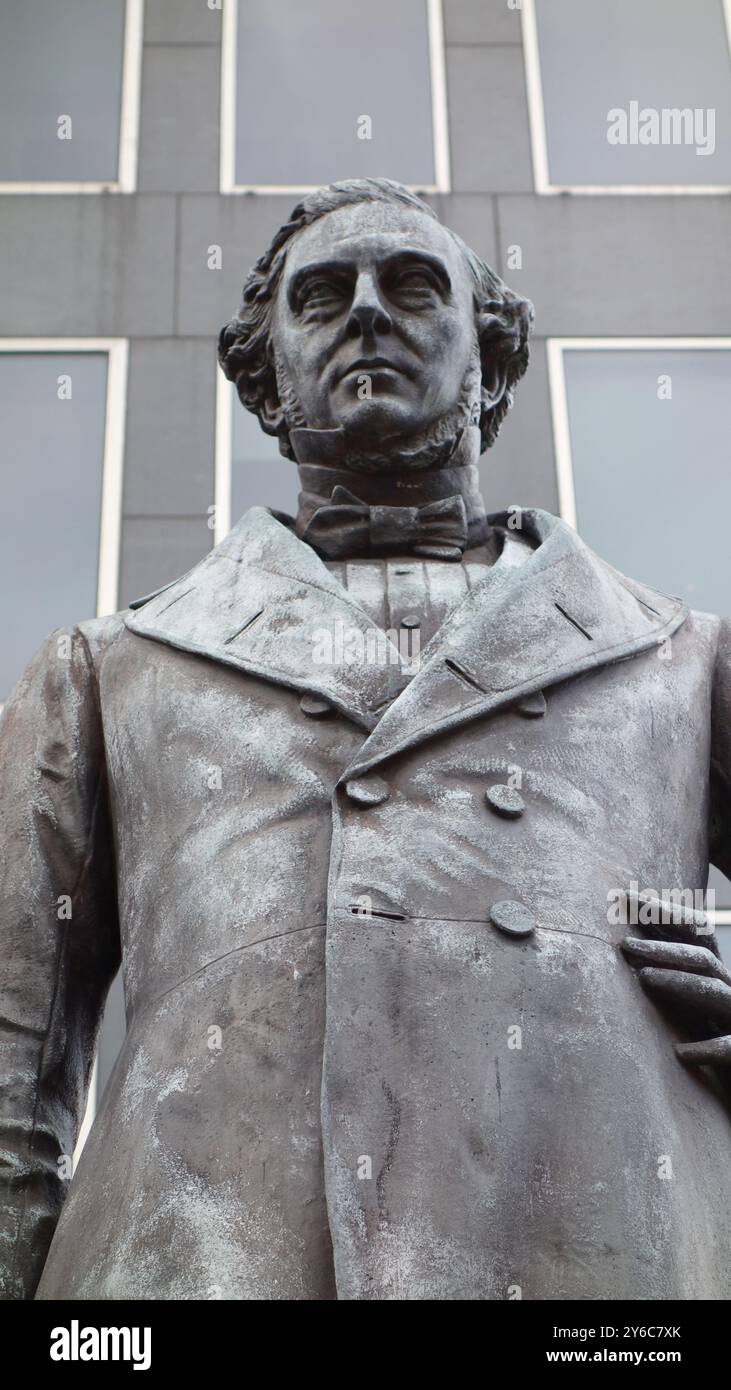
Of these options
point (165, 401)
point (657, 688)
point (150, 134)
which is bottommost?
point (657, 688)

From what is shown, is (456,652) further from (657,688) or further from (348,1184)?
(348,1184)

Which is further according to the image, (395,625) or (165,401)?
(165,401)

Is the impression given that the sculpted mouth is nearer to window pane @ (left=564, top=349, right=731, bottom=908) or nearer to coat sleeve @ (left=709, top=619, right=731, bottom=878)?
coat sleeve @ (left=709, top=619, right=731, bottom=878)

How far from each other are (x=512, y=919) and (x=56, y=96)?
28.1 ft

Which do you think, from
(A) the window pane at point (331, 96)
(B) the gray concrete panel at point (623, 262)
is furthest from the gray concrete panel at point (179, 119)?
(B) the gray concrete panel at point (623, 262)

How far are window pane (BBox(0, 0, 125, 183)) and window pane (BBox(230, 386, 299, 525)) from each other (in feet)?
6.44

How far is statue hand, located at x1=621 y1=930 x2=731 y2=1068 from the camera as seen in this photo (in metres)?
3.99

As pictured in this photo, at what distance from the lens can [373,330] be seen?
5020mm

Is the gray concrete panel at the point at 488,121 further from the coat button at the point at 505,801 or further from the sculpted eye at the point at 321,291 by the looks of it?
the coat button at the point at 505,801

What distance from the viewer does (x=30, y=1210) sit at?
165 inches

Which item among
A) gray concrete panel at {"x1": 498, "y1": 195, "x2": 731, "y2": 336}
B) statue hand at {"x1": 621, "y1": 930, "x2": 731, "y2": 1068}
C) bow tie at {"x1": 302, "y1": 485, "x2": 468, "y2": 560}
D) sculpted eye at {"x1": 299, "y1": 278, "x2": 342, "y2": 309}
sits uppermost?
gray concrete panel at {"x1": 498, "y1": 195, "x2": 731, "y2": 336}

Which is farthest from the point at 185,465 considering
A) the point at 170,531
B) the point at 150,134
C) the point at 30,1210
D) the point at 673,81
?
the point at 30,1210

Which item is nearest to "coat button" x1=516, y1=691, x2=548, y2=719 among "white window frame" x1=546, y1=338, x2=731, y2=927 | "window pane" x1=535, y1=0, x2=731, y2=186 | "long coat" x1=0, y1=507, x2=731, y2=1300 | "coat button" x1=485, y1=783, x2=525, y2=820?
"long coat" x1=0, y1=507, x2=731, y2=1300
